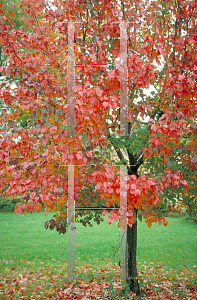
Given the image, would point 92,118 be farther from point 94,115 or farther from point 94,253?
point 94,253

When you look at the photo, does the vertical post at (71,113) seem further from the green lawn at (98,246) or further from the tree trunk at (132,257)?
the green lawn at (98,246)

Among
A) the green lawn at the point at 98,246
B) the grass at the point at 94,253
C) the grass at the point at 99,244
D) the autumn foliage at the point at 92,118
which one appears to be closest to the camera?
the autumn foliage at the point at 92,118

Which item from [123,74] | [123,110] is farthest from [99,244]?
[123,74]

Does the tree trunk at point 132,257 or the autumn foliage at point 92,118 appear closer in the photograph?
the autumn foliage at point 92,118

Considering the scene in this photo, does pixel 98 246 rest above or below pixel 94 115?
below

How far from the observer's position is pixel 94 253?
741 centimetres

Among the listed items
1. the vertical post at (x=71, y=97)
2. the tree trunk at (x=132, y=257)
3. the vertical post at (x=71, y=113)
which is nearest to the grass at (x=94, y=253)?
the tree trunk at (x=132, y=257)

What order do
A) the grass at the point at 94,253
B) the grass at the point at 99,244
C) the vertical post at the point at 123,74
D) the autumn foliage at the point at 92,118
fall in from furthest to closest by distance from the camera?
the grass at the point at 99,244 → the grass at the point at 94,253 → the vertical post at the point at 123,74 → the autumn foliage at the point at 92,118

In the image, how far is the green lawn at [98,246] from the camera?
22.8 ft

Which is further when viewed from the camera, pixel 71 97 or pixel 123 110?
pixel 123 110

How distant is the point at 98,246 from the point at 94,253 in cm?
60

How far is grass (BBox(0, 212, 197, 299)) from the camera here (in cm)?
596

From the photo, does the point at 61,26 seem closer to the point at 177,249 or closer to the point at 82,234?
the point at 177,249

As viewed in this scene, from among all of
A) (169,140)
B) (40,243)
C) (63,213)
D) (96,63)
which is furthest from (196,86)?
(40,243)
